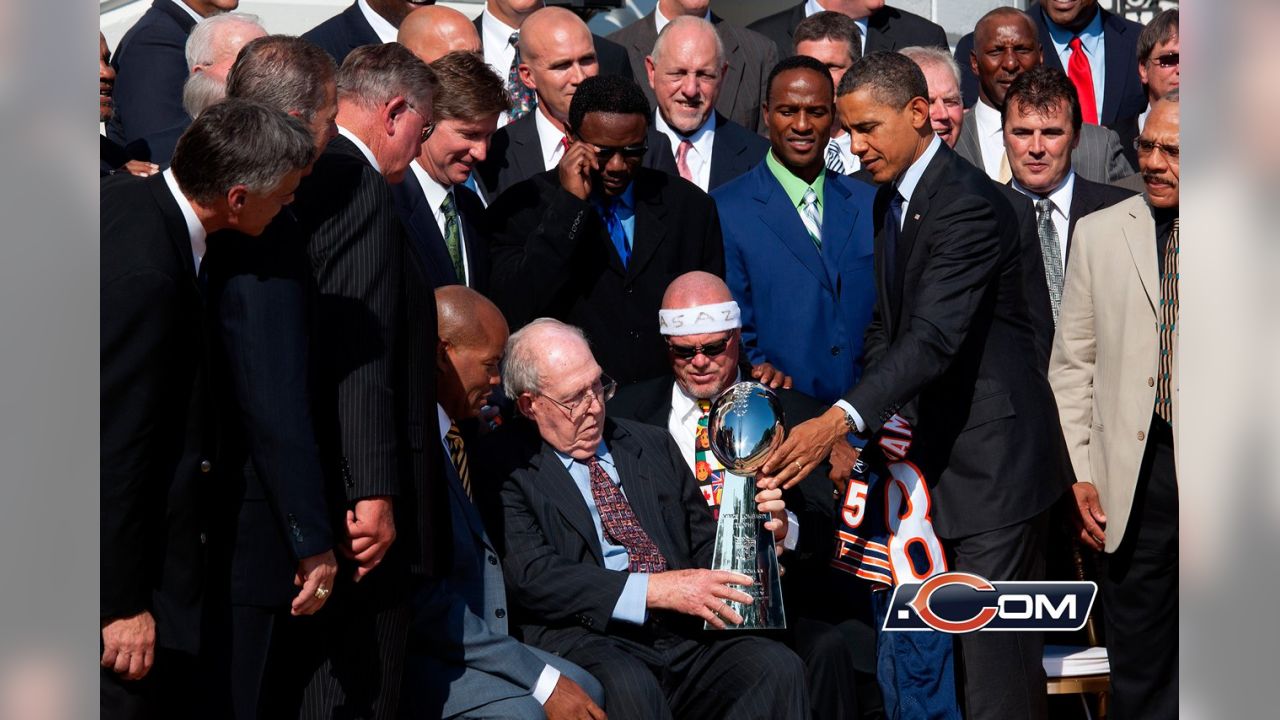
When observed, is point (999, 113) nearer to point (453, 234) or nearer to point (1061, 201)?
point (1061, 201)

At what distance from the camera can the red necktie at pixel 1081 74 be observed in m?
6.64

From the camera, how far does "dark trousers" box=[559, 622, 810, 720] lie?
3.79m

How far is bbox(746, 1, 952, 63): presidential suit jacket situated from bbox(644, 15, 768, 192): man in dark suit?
46.0 inches

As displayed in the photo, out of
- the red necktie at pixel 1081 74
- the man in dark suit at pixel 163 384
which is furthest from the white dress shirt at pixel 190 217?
the red necktie at pixel 1081 74

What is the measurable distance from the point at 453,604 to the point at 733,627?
69cm

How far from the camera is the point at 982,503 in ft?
13.3

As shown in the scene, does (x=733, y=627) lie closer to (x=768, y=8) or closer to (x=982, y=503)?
Result: (x=982, y=503)

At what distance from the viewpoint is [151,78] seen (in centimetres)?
505

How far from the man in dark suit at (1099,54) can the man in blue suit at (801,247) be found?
1.73 metres

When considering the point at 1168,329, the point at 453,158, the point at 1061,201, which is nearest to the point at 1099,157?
the point at 1061,201

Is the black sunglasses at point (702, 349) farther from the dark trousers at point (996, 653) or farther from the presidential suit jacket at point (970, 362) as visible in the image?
the dark trousers at point (996, 653)

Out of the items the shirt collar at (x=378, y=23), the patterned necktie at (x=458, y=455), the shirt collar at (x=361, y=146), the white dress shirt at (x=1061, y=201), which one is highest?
the shirt collar at (x=378, y=23)
